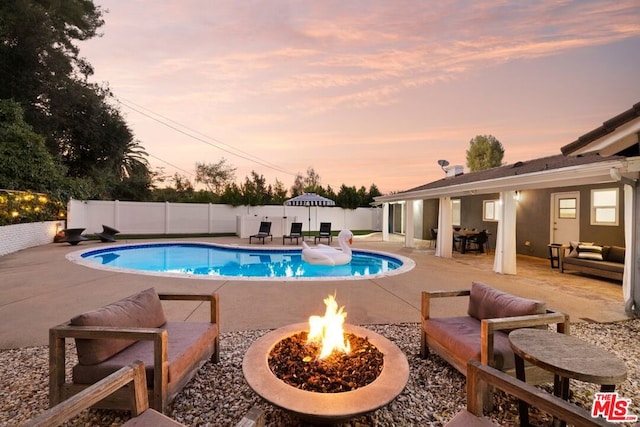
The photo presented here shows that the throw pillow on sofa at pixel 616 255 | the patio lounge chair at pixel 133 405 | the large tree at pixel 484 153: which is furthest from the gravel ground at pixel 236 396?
the large tree at pixel 484 153

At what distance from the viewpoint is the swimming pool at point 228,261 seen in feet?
29.8

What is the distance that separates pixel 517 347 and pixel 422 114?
474 inches

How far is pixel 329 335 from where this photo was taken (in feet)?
8.25

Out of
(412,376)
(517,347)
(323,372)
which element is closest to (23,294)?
(323,372)

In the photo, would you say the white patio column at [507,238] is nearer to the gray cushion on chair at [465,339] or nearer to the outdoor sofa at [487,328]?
the outdoor sofa at [487,328]

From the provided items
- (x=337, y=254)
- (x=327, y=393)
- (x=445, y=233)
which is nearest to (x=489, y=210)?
(x=445, y=233)

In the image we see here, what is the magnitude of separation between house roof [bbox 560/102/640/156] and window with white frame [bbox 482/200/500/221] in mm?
8545

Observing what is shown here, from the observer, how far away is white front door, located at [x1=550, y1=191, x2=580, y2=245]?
30.0ft

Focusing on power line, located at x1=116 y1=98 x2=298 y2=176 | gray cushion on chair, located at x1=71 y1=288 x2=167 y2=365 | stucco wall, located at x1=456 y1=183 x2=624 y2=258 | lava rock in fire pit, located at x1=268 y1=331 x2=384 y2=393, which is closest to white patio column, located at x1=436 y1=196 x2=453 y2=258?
stucco wall, located at x1=456 y1=183 x2=624 y2=258

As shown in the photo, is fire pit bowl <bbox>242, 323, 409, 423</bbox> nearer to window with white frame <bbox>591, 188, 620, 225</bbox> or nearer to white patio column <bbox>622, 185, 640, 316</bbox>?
white patio column <bbox>622, 185, 640, 316</bbox>

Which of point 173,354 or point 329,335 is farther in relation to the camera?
point 329,335

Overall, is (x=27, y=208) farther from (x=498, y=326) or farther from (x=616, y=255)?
(x=616, y=255)

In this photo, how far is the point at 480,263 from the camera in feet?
30.5

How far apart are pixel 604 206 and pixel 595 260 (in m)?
2.29
